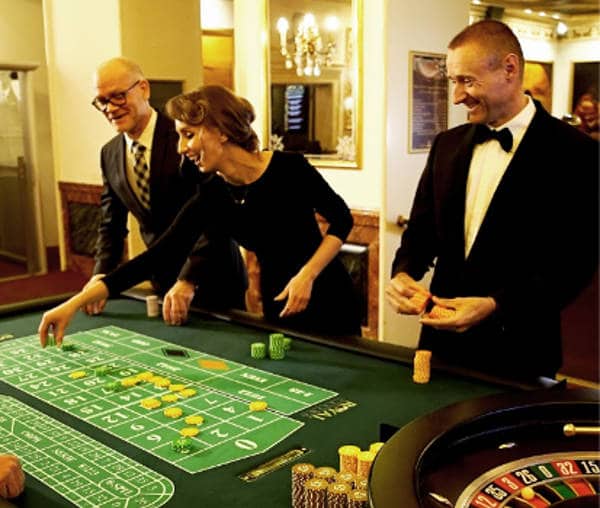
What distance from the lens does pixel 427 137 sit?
4227 mm

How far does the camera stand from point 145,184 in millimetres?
2873

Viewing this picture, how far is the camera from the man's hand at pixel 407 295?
6.25 ft

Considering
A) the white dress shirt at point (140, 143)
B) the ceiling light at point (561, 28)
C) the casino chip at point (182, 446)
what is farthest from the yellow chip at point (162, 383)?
the ceiling light at point (561, 28)

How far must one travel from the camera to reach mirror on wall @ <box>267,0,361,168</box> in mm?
4293

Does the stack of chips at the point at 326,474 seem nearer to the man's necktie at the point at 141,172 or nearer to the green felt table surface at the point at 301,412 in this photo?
the green felt table surface at the point at 301,412

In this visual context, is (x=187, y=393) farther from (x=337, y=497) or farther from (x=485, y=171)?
(x=485, y=171)

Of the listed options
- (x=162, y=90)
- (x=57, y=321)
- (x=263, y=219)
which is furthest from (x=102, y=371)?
(x=162, y=90)

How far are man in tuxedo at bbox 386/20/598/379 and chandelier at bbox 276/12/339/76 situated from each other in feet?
8.17

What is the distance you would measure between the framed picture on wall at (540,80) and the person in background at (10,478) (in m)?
9.76

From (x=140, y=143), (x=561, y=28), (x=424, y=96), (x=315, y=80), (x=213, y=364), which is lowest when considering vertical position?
(x=213, y=364)

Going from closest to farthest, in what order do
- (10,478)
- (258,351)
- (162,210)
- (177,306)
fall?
1. (10,478)
2. (258,351)
3. (177,306)
4. (162,210)

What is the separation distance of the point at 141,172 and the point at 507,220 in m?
1.50

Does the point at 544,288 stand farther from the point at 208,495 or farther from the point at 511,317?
the point at 208,495

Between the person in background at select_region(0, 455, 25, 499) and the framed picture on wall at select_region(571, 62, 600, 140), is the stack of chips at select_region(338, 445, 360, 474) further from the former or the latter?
the framed picture on wall at select_region(571, 62, 600, 140)
